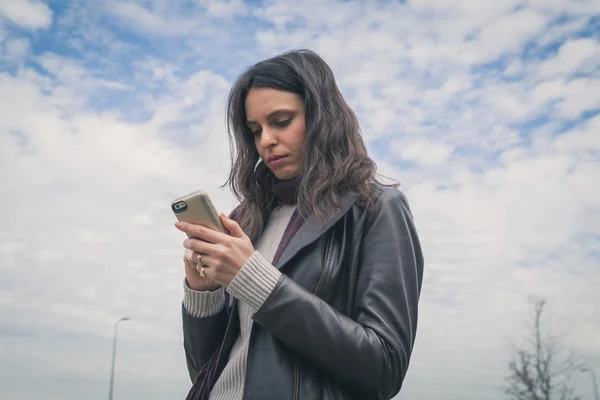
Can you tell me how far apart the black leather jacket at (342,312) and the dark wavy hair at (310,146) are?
101 mm

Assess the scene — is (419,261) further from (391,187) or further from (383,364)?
(383,364)

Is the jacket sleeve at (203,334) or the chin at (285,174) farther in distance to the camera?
the chin at (285,174)

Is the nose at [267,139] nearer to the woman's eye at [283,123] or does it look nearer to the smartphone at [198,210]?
the woman's eye at [283,123]

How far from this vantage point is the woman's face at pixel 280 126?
249cm

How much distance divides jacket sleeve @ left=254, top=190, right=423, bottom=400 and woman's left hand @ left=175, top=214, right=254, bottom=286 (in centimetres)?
16

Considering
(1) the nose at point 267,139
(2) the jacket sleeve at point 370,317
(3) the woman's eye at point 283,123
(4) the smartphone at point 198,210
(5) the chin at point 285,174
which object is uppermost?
(3) the woman's eye at point 283,123

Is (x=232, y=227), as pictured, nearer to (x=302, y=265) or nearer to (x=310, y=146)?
(x=302, y=265)

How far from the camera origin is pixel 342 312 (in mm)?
2143

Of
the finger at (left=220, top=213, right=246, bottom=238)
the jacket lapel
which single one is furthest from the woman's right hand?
the jacket lapel

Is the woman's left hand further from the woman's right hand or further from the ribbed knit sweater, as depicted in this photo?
the woman's right hand

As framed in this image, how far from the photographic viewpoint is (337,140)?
254 cm

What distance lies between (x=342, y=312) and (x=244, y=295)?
16.3 inches

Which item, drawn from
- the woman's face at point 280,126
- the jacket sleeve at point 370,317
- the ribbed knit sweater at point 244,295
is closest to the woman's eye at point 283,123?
the woman's face at point 280,126

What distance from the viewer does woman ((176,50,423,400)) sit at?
192cm
